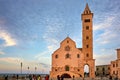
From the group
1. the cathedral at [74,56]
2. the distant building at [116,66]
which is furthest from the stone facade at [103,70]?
the cathedral at [74,56]

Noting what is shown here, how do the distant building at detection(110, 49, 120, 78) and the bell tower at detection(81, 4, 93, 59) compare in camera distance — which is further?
the distant building at detection(110, 49, 120, 78)

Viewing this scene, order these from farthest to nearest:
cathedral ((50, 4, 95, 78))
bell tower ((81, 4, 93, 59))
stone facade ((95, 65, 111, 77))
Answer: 1. stone facade ((95, 65, 111, 77))
2. bell tower ((81, 4, 93, 59))
3. cathedral ((50, 4, 95, 78))

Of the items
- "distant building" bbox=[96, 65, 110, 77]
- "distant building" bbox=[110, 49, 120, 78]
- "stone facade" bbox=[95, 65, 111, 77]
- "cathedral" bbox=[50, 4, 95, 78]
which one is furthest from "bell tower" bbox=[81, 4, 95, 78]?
"distant building" bbox=[96, 65, 110, 77]

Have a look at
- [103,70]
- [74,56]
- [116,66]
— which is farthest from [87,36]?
[103,70]

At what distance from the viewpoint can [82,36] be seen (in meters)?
76.0

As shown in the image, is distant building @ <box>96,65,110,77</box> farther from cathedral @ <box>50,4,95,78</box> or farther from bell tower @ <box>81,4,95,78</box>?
cathedral @ <box>50,4,95,78</box>

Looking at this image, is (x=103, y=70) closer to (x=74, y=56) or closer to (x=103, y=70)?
(x=103, y=70)

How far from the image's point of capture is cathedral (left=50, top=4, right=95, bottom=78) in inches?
2834

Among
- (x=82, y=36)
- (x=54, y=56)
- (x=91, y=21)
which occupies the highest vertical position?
(x=91, y=21)

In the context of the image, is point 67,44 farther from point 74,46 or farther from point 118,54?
point 118,54

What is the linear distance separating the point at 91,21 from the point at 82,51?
10398mm

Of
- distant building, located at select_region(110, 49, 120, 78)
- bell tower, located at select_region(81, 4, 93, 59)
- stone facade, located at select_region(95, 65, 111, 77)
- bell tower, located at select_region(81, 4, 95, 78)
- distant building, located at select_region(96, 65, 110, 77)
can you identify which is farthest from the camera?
distant building, located at select_region(96, 65, 110, 77)

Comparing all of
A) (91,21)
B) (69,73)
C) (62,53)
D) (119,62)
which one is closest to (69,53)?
(62,53)

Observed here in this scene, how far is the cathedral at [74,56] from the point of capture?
72.0 meters
